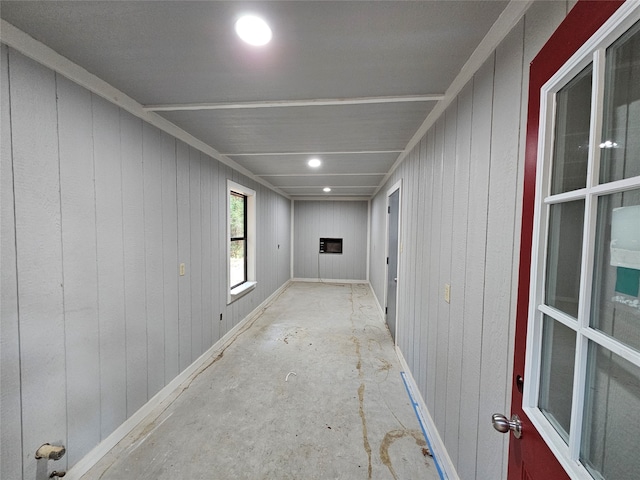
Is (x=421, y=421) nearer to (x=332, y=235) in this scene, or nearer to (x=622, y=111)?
(x=622, y=111)

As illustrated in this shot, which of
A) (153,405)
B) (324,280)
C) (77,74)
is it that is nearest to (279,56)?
(77,74)

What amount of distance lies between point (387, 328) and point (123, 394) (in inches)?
128

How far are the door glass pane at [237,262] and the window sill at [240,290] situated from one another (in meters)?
0.12

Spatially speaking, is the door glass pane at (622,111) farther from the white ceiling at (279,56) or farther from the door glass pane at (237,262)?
the door glass pane at (237,262)

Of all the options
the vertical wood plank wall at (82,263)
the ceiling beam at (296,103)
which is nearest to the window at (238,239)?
the vertical wood plank wall at (82,263)

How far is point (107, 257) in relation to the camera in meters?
1.64

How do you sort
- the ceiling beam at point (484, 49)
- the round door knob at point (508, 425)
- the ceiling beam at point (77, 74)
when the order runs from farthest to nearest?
the ceiling beam at point (77, 74)
the ceiling beam at point (484, 49)
the round door knob at point (508, 425)

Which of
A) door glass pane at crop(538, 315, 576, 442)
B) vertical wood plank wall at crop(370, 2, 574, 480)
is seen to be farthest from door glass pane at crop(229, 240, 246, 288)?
door glass pane at crop(538, 315, 576, 442)

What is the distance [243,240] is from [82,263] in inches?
115

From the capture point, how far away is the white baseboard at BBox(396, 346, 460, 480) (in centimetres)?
151

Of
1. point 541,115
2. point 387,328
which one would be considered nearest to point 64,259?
point 541,115

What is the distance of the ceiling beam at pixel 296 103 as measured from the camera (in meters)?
1.67

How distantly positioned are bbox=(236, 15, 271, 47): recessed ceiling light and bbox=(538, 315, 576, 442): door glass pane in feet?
5.07

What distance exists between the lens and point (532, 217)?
774 mm
